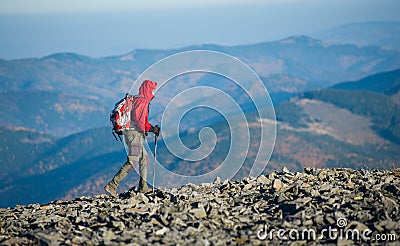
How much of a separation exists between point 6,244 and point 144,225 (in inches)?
156

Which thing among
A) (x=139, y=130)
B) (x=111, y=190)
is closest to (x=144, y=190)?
(x=111, y=190)

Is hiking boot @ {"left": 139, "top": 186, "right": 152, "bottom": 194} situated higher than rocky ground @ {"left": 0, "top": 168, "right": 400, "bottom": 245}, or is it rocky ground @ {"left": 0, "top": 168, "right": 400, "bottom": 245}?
hiking boot @ {"left": 139, "top": 186, "right": 152, "bottom": 194}

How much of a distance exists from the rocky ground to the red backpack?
2880 mm

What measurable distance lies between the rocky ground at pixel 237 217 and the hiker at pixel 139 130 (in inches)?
57.4

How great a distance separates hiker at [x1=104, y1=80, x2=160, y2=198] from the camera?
19.6 meters

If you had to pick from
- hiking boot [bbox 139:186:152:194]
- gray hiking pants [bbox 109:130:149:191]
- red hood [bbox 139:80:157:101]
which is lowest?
hiking boot [bbox 139:186:152:194]

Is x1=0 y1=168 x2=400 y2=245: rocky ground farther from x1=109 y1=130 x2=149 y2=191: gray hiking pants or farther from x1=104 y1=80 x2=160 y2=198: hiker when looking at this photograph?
x1=104 y1=80 x2=160 y2=198: hiker

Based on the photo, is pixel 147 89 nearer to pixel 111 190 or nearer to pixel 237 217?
pixel 111 190

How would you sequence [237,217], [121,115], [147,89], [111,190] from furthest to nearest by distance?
[111,190] < [147,89] < [121,115] < [237,217]

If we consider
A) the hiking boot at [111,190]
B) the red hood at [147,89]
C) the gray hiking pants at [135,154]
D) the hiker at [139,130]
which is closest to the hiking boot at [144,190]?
the hiker at [139,130]

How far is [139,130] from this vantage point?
19.8 meters

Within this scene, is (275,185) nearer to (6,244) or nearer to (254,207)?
(254,207)

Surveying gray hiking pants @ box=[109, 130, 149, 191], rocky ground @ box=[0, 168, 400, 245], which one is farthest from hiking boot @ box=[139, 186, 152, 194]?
rocky ground @ box=[0, 168, 400, 245]

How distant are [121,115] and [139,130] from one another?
1011mm
